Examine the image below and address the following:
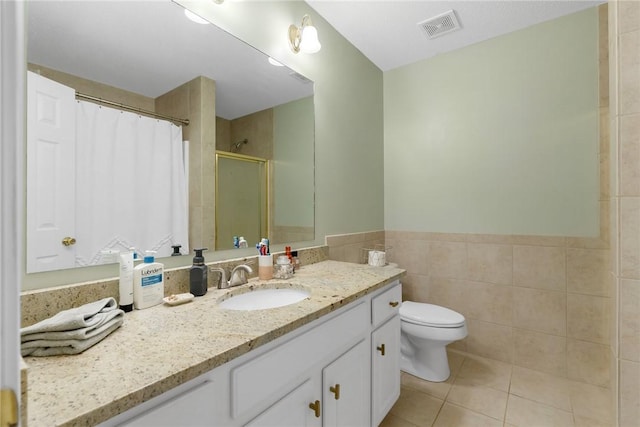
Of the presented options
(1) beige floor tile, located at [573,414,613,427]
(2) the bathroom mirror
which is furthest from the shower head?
(1) beige floor tile, located at [573,414,613,427]

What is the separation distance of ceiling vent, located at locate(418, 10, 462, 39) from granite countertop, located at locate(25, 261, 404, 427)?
1.95 m

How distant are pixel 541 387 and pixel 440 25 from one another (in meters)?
2.50

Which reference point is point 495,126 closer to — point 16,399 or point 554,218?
point 554,218

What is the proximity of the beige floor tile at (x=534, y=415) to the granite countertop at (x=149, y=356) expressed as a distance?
1.33m

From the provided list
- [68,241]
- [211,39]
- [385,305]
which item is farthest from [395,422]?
[211,39]

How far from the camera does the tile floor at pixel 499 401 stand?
5.25 feet

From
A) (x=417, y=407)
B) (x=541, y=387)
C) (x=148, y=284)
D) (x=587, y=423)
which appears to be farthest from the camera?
(x=541, y=387)

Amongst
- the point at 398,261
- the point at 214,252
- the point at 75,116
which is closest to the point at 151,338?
the point at 214,252

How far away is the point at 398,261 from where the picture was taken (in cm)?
262

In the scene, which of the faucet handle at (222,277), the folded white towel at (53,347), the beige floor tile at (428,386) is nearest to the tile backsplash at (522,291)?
the beige floor tile at (428,386)

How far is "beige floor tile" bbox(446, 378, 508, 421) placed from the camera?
5.52 feet

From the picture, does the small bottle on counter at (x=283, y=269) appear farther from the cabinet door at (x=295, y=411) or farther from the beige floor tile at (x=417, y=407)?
the beige floor tile at (x=417, y=407)

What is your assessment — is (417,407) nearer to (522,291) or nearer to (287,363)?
(522,291)

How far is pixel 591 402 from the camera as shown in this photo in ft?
5.68
